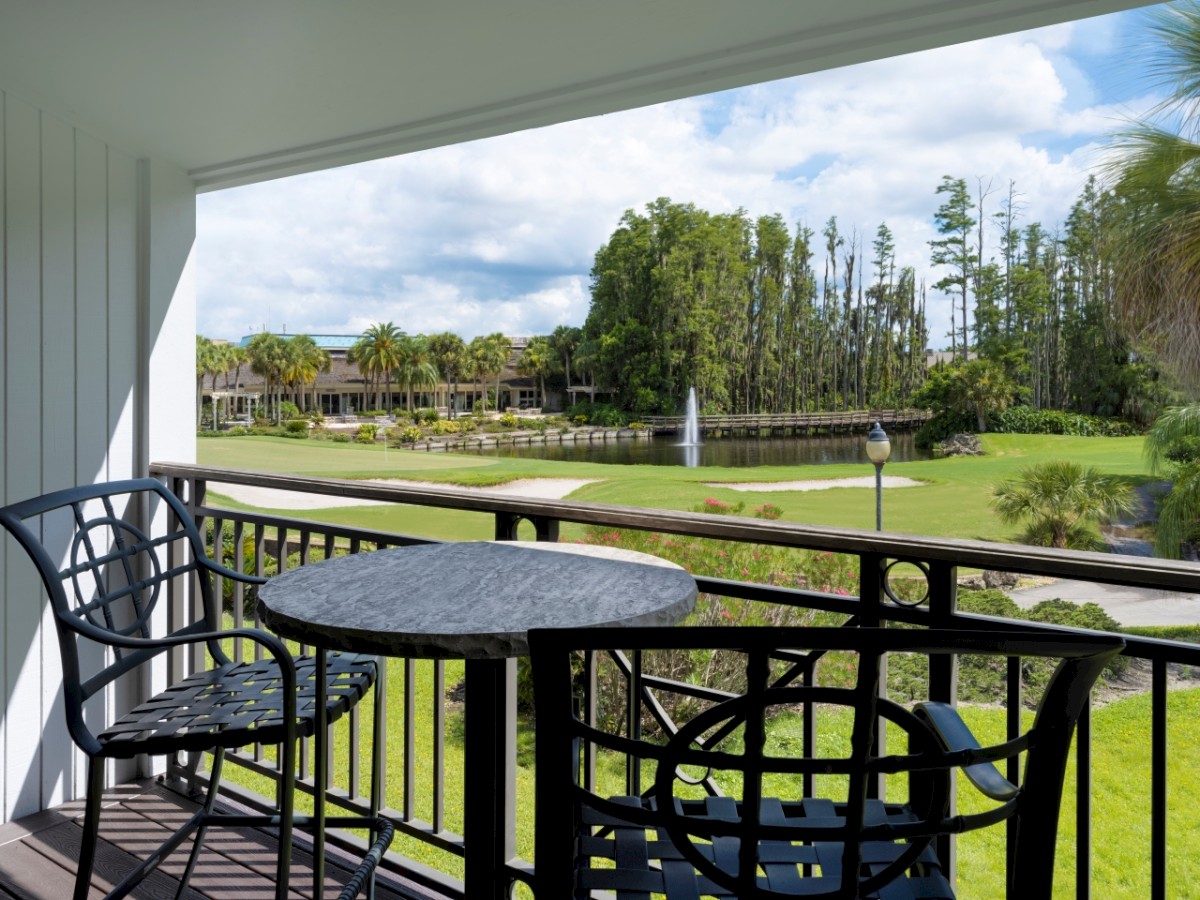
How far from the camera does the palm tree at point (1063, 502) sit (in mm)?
12914

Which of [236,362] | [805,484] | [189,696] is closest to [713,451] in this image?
[805,484]

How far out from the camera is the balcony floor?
207cm

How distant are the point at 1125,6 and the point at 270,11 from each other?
6.11 feet

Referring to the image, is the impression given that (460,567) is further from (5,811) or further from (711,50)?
(5,811)

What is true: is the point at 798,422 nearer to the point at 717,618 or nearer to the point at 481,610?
the point at 717,618

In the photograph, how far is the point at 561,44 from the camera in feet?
6.62

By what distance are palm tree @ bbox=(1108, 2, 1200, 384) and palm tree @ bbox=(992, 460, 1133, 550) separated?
4.41 m

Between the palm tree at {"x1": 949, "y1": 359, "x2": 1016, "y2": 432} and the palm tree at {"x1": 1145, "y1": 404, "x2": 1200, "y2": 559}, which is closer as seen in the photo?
the palm tree at {"x1": 1145, "y1": 404, "x2": 1200, "y2": 559}

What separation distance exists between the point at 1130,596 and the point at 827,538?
527 inches

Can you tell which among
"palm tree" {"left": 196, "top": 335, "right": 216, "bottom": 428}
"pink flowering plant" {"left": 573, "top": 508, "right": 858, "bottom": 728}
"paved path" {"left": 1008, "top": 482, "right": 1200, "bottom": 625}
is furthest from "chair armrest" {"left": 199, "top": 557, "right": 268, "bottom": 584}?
"palm tree" {"left": 196, "top": 335, "right": 216, "bottom": 428}

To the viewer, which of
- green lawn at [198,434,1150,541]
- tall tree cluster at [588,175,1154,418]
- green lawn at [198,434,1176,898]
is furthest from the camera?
green lawn at [198,434,1150,541]

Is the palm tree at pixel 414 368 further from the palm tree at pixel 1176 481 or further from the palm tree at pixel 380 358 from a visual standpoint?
the palm tree at pixel 1176 481

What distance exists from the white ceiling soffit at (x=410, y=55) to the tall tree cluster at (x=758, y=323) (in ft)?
50.2

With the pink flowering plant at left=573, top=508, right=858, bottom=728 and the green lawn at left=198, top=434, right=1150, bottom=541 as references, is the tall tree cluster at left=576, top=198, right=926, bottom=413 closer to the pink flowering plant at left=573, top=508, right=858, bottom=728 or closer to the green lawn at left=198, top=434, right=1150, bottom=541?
the green lawn at left=198, top=434, right=1150, bottom=541
